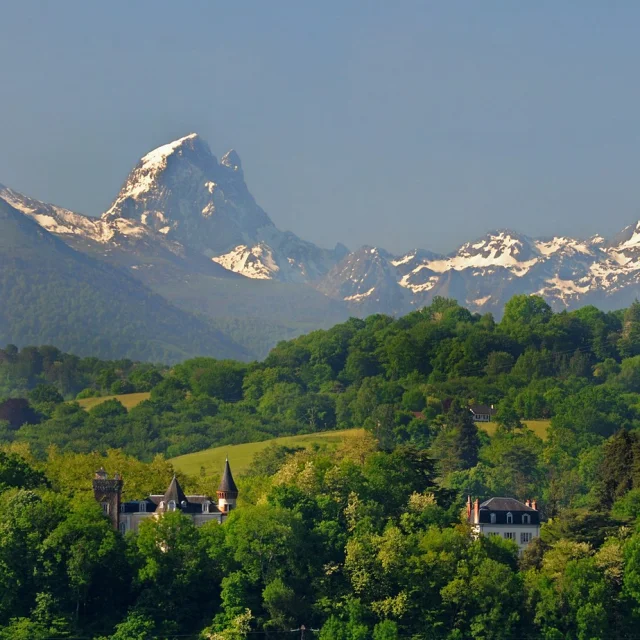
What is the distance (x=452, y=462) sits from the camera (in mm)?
114688

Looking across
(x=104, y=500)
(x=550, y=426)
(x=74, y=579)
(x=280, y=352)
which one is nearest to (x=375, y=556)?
(x=74, y=579)

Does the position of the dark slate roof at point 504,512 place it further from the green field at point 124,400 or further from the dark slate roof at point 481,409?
the green field at point 124,400

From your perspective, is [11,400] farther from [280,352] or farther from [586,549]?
[586,549]

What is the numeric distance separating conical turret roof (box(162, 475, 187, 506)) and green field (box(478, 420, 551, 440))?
1647 inches

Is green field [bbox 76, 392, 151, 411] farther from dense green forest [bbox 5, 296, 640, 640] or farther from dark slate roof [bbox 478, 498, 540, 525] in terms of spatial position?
dark slate roof [bbox 478, 498, 540, 525]

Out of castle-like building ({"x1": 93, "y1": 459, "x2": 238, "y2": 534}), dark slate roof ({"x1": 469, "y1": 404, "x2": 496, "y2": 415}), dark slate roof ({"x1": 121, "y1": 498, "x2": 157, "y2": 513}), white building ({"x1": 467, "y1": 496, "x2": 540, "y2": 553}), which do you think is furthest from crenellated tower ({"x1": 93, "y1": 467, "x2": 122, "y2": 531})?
dark slate roof ({"x1": 469, "y1": 404, "x2": 496, "y2": 415})

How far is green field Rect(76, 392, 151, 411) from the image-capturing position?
494 ft

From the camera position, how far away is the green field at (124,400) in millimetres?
150500

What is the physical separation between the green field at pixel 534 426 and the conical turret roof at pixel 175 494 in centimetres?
4184

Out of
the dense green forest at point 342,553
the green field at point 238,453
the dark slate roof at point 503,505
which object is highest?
the green field at point 238,453

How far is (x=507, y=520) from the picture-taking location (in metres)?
88.2

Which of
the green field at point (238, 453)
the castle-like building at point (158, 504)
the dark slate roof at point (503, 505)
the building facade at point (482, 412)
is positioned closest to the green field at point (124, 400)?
the green field at point (238, 453)

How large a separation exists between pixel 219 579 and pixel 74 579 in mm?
5323

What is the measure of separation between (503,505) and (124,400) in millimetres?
68609
